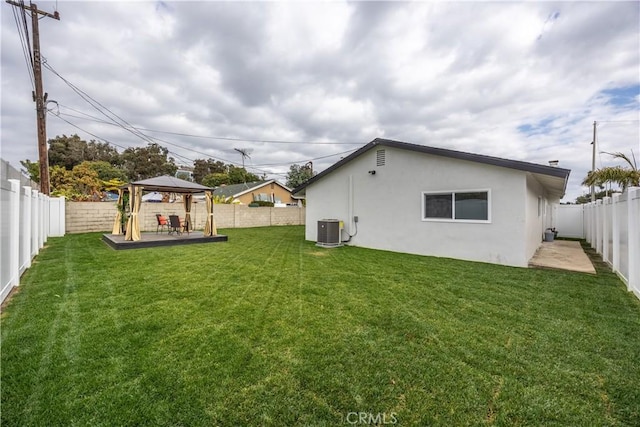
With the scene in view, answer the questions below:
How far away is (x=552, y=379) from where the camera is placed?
2.35 m

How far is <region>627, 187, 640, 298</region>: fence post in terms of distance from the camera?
444 centimetres

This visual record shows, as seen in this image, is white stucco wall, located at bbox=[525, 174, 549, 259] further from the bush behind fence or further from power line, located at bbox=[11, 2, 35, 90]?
power line, located at bbox=[11, 2, 35, 90]

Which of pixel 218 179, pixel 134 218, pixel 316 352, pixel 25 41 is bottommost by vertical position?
pixel 316 352

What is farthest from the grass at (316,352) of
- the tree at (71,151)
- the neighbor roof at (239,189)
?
the tree at (71,151)

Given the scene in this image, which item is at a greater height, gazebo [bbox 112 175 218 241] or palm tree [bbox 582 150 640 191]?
palm tree [bbox 582 150 640 191]

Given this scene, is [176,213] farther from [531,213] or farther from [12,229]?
[531,213]

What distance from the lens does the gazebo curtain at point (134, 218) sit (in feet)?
30.6

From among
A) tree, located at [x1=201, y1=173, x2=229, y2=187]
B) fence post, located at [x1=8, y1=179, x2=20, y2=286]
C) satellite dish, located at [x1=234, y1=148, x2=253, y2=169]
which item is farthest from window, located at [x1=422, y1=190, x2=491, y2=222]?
tree, located at [x1=201, y1=173, x2=229, y2=187]

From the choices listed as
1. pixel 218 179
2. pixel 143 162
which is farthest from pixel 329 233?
pixel 143 162

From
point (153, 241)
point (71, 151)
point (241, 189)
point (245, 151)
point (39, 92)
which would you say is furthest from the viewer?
point (245, 151)

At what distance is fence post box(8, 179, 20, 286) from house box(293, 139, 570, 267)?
776cm

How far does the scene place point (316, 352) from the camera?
2.73 metres

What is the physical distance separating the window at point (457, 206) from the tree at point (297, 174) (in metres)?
27.0

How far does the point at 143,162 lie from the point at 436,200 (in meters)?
43.3
